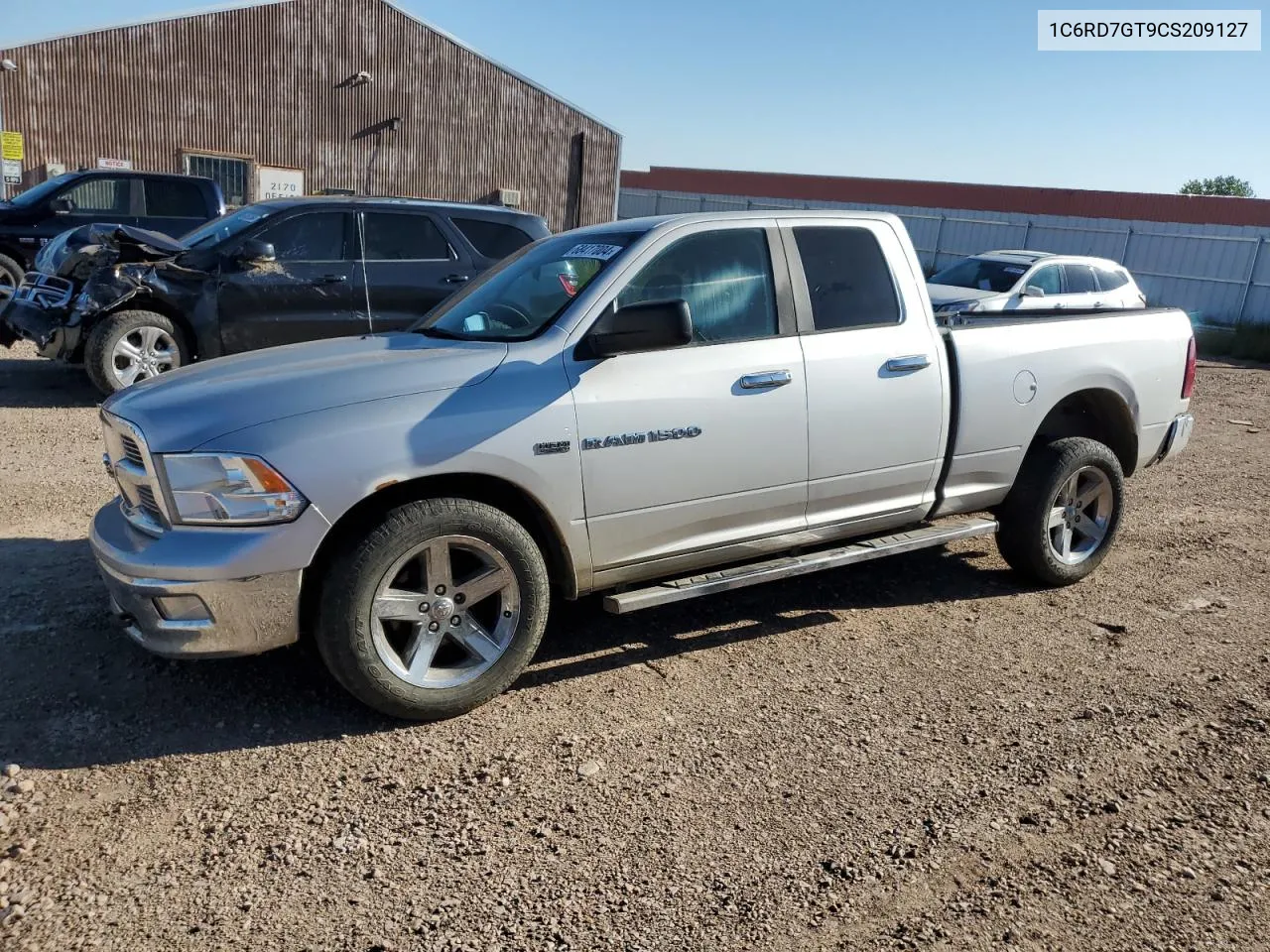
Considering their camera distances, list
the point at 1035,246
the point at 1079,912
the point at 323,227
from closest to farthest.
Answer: the point at 1079,912 < the point at 323,227 < the point at 1035,246

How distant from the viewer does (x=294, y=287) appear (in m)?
9.08

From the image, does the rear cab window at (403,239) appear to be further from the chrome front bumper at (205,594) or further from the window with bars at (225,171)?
the window with bars at (225,171)

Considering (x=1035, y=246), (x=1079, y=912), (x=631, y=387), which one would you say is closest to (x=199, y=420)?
(x=631, y=387)

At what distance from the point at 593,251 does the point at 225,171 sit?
28.2 metres

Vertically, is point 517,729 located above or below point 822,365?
below

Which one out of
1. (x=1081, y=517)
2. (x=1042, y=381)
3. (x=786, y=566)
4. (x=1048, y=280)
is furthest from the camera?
(x=1048, y=280)

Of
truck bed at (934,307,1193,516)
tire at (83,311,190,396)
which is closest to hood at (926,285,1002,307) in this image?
truck bed at (934,307,1193,516)

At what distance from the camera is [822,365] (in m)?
4.55

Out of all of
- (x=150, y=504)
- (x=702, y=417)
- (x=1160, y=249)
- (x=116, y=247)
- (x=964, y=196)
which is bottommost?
(x=150, y=504)

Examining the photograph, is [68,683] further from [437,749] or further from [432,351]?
[432,351]

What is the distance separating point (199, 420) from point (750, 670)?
2450 millimetres

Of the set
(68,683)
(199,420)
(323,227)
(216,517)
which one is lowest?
(68,683)

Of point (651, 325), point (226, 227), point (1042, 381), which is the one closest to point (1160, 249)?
point (1042, 381)

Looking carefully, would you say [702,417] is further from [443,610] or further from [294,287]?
[294,287]
